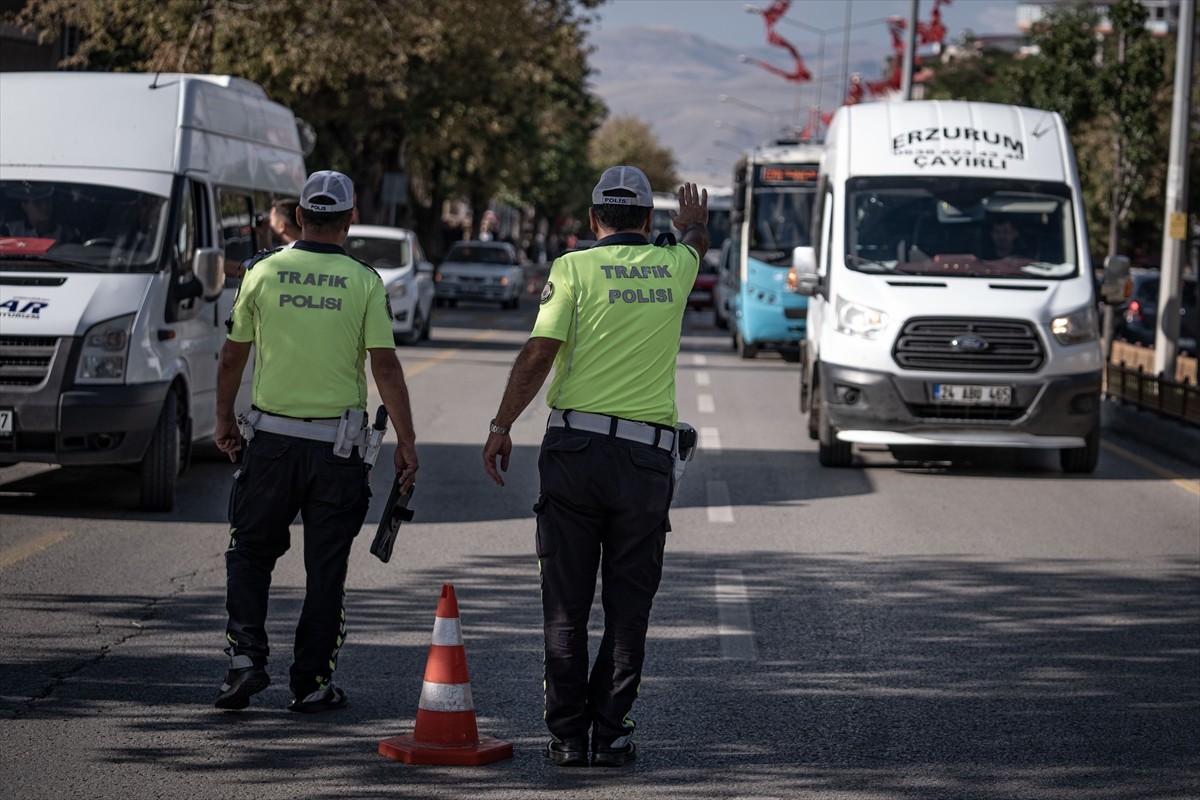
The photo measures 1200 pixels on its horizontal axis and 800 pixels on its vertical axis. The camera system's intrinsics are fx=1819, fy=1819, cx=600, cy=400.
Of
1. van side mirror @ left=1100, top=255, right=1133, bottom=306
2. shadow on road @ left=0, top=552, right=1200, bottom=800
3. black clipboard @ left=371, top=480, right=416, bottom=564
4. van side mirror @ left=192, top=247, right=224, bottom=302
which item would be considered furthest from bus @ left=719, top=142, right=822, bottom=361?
black clipboard @ left=371, top=480, right=416, bottom=564

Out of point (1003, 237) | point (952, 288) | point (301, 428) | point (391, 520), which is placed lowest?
point (391, 520)

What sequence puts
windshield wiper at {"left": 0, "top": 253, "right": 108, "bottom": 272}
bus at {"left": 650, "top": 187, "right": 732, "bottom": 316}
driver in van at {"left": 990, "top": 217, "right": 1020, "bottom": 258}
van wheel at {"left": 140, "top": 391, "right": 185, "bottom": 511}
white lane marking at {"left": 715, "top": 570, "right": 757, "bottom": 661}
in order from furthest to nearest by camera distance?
bus at {"left": 650, "top": 187, "right": 732, "bottom": 316}, driver in van at {"left": 990, "top": 217, "right": 1020, "bottom": 258}, windshield wiper at {"left": 0, "top": 253, "right": 108, "bottom": 272}, van wheel at {"left": 140, "top": 391, "right": 185, "bottom": 511}, white lane marking at {"left": 715, "top": 570, "right": 757, "bottom": 661}

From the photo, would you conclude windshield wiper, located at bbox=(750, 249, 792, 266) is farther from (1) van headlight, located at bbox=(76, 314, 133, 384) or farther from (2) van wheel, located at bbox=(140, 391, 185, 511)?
(1) van headlight, located at bbox=(76, 314, 133, 384)

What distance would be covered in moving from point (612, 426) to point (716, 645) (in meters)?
2.20

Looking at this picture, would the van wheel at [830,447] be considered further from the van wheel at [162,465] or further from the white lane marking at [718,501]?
the van wheel at [162,465]

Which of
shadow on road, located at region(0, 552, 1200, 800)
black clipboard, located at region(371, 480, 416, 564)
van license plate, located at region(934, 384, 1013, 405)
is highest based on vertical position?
black clipboard, located at region(371, 480, 416, 564)

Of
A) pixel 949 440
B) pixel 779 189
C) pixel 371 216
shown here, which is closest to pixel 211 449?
pixel 949 440

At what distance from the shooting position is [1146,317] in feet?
100

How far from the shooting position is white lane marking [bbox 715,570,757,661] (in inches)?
297

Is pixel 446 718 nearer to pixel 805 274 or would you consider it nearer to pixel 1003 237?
pixel 805 274

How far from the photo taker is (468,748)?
5.71 meters

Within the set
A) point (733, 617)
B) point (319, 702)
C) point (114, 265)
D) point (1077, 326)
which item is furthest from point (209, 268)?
point (1077, 326)

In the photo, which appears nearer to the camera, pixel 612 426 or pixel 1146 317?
pixel 612 426

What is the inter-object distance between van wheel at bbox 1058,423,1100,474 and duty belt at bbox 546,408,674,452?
897 centimetres
